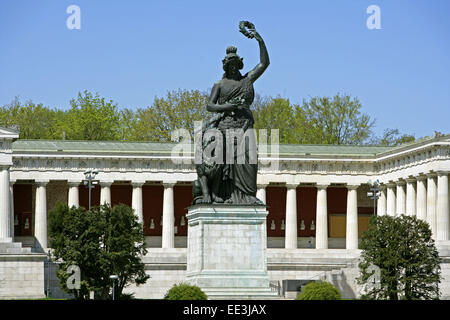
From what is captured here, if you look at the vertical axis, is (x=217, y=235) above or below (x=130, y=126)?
below

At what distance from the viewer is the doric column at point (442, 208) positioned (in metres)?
91.8

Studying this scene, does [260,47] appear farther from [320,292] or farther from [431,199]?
[431,199]

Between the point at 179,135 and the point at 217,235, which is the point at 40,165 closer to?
the point at 179,135

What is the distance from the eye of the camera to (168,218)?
101 metres

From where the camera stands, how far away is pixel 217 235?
42531 millimetres

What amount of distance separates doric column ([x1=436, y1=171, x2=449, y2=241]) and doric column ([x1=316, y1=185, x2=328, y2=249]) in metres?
12.6

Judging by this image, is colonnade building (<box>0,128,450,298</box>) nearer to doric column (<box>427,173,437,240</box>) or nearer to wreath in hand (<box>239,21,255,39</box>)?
doric column (<box>427,173,437,240</box>)

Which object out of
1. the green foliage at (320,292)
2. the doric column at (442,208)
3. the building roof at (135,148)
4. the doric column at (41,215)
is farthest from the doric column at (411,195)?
the green foliage at (320,292)

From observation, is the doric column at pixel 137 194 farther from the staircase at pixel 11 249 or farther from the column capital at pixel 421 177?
the column capital at pixel 421 177

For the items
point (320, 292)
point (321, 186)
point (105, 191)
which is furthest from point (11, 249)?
point (320, 292)

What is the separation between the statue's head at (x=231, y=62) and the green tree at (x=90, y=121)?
264ft
